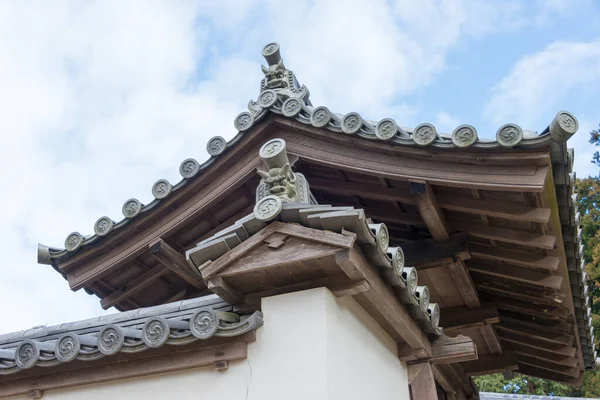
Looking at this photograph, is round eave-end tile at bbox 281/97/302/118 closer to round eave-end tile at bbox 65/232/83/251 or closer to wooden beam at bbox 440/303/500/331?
round eave-end tile at bbox 65/232/83/251

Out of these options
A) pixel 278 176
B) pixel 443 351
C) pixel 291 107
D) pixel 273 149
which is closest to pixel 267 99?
pixel 291 107

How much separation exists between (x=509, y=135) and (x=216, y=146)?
3244 millimetres

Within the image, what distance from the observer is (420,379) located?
5.57 metres

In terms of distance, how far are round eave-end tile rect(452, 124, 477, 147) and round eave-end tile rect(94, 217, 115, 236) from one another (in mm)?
4121

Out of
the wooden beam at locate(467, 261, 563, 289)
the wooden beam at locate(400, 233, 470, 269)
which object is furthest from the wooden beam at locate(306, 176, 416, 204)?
the wooden beam at locate(467, 261, 563, 289)

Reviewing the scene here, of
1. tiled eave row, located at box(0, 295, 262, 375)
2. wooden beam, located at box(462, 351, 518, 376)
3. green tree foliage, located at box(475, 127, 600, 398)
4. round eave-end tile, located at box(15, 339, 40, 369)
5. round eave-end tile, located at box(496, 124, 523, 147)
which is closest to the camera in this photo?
tiled eave row, located at box(0, 295, 262, 375)

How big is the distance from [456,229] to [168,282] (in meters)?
4.00

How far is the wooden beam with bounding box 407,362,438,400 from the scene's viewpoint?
548cm

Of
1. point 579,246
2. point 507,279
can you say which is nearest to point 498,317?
point 507,279

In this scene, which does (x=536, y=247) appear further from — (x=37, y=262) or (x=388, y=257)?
(x=37, y=262)

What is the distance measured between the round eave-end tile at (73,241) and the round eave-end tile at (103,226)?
218 mm

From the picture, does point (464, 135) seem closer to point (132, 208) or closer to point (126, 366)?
point (126, 366)

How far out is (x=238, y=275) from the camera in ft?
13.7

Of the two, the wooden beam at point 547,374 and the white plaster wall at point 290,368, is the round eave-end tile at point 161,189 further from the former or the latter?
the wooden beam at point 547,374
